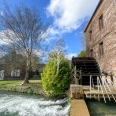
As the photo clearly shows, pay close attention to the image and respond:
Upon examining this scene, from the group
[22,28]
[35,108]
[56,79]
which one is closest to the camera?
[35,108]

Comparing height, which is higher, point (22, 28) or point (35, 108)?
point (22, 28)

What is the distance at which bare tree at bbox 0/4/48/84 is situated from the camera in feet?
50.2

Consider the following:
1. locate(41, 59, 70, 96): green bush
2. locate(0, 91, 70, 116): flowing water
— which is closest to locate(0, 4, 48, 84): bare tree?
locate(41, 59, 70, 96): green bush

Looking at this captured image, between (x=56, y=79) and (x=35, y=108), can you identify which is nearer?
(x=35, y=108)

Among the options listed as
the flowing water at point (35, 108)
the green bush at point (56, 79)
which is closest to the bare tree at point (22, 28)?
the green bush at point (56, 79)

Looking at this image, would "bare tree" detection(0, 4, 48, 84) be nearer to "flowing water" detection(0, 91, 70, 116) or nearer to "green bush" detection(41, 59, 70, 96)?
"green bush" detection(41, 59, 70, 96)

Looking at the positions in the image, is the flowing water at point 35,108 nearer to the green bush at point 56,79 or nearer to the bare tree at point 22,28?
the green bush at point 56,79

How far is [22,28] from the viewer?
50.6 ft

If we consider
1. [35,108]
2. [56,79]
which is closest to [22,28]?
[56,79]

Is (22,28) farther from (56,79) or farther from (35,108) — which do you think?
(35,108)

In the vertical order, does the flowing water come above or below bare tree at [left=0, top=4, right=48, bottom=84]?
below

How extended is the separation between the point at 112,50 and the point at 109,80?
1895 millimetres

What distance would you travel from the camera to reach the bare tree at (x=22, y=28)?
15.3 meters

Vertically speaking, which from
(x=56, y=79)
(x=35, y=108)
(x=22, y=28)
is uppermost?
(x=22, y=28)
